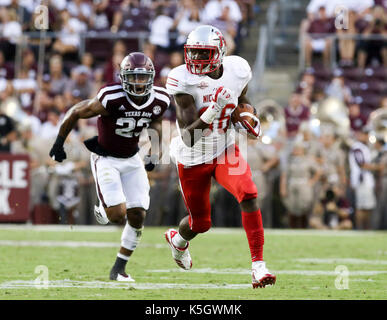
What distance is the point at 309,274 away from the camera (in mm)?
7355

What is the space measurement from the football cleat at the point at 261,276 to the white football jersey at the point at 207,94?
1021mm

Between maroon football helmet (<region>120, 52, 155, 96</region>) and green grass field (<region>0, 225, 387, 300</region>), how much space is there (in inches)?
60.7

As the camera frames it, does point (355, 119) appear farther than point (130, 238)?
Yes

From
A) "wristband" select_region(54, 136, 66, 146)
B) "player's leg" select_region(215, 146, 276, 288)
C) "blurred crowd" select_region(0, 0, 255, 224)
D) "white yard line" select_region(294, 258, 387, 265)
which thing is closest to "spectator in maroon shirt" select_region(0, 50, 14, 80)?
"blurred crowd" select_region(0, 0, 255, 224)

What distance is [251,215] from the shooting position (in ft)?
20.7

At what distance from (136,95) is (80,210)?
6547 millimetres

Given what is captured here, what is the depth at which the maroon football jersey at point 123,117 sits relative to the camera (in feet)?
23.1

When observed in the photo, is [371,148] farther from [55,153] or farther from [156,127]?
[55,153]

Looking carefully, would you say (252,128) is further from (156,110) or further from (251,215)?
(156,110)

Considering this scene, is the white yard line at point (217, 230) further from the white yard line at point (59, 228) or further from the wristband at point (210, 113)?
the wristband at point (210, 113)

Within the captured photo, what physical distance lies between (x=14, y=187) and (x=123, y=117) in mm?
6186

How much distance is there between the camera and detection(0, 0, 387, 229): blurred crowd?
42.5 feet

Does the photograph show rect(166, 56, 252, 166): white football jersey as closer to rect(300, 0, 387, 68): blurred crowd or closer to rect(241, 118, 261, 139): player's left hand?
rect(241, 118, 261, 139): player's left hand

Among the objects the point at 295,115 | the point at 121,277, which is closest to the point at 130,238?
the point at 121,277
